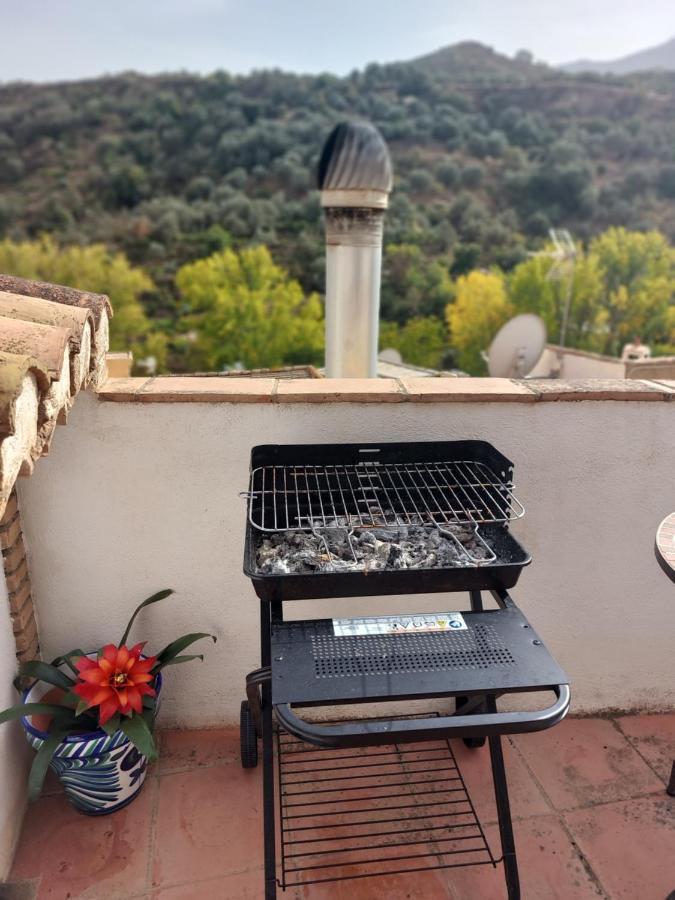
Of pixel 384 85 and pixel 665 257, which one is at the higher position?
pixel 384 85

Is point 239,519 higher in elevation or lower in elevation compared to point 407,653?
lower

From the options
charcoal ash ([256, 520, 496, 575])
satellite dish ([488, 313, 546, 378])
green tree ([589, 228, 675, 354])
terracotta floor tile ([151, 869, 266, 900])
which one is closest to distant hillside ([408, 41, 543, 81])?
green tree ([589, 228, 675, 354])

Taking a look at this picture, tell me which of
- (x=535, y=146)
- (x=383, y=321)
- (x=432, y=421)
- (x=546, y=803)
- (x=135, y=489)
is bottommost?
(x=383, y=321)

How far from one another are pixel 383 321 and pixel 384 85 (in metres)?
35.0

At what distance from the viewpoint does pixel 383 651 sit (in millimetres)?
1182

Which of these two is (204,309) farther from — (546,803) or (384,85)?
(384,85)

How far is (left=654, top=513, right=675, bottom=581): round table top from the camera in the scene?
1387mm

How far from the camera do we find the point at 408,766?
6.70ft

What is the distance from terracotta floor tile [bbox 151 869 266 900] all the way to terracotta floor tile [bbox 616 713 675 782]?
1409mm

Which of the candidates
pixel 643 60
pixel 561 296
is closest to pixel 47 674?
pixel 561 296

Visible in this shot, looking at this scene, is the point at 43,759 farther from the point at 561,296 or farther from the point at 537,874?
the point at 561,296

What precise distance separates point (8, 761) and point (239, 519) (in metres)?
1.02

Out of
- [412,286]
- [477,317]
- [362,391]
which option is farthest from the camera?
[412,286]

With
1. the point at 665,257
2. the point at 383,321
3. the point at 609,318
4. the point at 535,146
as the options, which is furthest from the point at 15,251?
the point at 535,146
